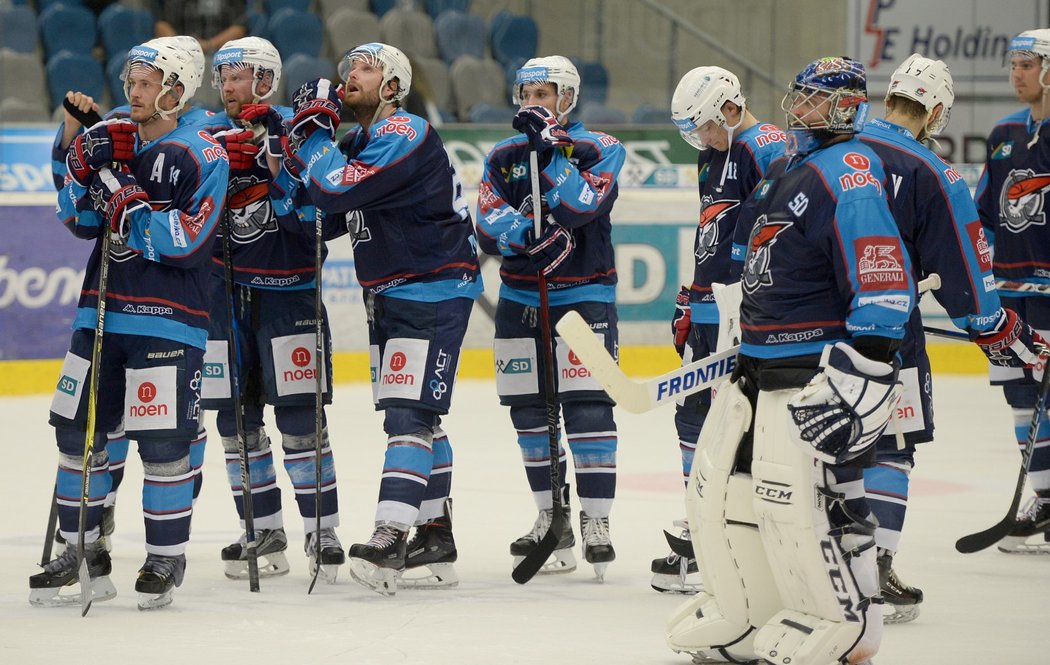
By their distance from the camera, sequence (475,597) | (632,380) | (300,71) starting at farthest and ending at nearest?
(300,71) → (475,597) → (632,380)

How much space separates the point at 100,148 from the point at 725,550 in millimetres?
1897

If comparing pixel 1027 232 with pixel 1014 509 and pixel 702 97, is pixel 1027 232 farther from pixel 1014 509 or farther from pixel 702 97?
pixel 702 97

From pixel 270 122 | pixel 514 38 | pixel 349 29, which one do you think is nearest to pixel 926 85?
pixel 270 122

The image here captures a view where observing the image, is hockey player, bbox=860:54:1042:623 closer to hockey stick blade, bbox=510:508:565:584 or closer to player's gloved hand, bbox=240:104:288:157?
hockey stick blade, bbox=510:508:565:584

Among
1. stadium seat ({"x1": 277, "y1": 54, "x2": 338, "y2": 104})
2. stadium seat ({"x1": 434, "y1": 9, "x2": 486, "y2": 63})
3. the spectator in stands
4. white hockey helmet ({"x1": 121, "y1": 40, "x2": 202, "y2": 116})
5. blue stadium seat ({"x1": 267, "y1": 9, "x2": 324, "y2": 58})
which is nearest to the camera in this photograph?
white hockey helmet ({"x1": 121, "y1": 40, "x2": 202, "y2": 116})

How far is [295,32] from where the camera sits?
10.4m

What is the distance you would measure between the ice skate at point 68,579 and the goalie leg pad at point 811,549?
1842 millimetres

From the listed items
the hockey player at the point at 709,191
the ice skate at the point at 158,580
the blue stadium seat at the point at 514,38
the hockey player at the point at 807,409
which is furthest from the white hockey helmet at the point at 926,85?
the blue stadium seat at the point at 514,38

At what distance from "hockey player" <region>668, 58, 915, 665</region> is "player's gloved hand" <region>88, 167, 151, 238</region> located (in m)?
Answer: 1.58

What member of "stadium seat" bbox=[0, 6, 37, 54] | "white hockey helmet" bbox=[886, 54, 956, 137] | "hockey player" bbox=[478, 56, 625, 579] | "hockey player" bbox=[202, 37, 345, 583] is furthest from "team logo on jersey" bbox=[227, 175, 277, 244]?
"stadium seat" bbox=[0, 6, 37, 54]

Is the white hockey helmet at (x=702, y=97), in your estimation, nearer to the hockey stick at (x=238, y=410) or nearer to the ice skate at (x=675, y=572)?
the ice skate at (x=675, y=572)

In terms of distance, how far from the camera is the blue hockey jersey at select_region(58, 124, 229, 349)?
3930 millimetres

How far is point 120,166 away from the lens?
13.0 feet

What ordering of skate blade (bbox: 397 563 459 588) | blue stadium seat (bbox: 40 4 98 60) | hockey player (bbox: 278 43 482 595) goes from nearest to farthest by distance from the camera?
hockey player (bbox: 278 43 482 595) → skate blade (bbox: 397 563 459 588) → blue stadium seat (bbox: 40 4 98 60)
